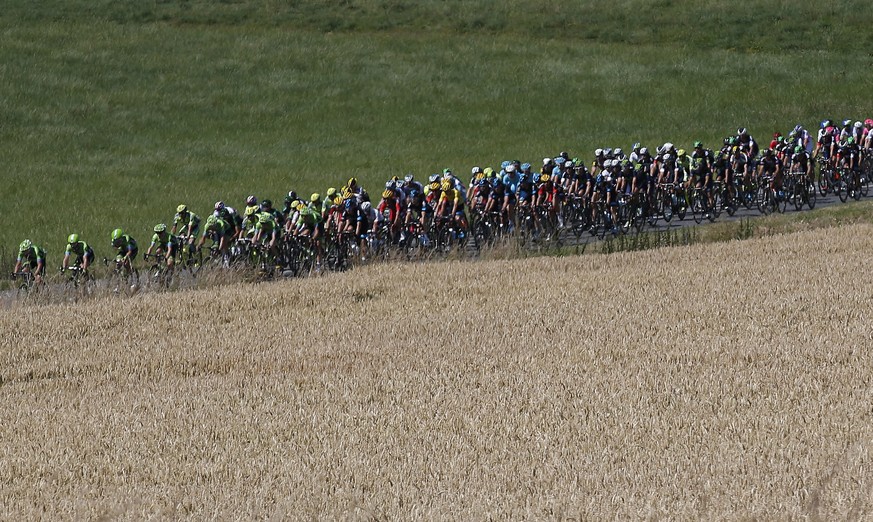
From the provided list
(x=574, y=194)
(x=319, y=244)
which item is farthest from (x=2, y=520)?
(x=574, y=194)

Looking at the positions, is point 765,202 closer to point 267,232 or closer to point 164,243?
point 267,232

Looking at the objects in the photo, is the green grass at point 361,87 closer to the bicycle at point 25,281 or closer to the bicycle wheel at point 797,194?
the bicycle at point 25,281

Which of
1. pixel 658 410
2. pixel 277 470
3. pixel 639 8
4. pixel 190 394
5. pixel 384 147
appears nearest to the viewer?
pixel 277 470

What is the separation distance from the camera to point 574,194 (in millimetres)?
27891

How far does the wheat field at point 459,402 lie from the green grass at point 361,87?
23142 millimetres

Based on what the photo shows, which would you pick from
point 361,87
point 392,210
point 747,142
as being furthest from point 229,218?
point 361,87

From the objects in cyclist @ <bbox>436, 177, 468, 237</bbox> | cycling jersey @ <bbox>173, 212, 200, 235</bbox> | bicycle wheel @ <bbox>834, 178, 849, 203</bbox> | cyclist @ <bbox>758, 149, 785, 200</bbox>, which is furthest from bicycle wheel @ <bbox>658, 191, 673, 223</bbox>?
cycling jersey @ <bbox>173, 212, 200, 235</bbox>

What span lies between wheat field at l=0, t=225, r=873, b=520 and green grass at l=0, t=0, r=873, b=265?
2314 cm

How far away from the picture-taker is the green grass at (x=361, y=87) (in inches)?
1869

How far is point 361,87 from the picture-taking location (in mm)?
60312

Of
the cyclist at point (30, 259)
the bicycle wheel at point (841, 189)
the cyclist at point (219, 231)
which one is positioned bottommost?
the bicycle wheel at point (841, 189)

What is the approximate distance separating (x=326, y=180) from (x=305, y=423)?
3405 centimetres

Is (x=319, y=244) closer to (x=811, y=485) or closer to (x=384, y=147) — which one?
(x=811, y=485)

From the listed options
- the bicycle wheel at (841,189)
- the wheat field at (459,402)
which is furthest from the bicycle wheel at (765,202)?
the wheat field at (459,402)
